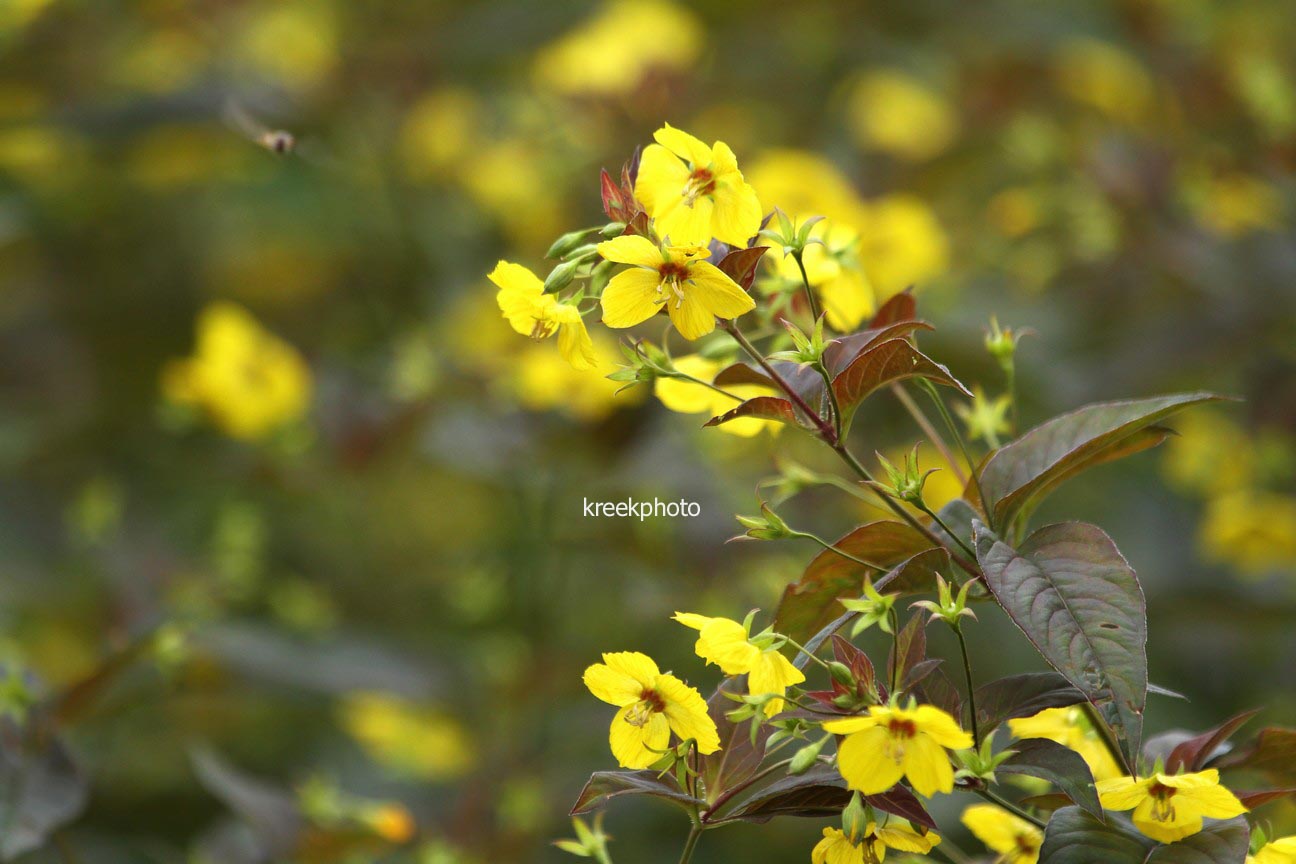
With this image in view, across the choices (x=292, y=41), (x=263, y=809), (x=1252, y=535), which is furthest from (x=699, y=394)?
(x=292, y=41)

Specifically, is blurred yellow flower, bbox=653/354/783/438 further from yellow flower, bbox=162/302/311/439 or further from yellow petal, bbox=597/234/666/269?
yellow flower, bbox=162/302/311/439

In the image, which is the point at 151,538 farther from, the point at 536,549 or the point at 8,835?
the point at 8,835

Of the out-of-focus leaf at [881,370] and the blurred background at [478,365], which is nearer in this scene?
the out-of-focus leaf at [881,370]

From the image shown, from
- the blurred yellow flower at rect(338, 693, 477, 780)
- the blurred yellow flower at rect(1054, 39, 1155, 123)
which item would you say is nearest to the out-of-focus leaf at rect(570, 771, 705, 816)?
the blurred yellow flower at rect(338, 693, 477, 780)

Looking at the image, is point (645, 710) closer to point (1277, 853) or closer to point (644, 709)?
point (644, 709)

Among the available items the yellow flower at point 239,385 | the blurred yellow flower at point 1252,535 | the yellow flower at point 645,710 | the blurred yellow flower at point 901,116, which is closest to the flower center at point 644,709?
the yellow flower at point 645,710

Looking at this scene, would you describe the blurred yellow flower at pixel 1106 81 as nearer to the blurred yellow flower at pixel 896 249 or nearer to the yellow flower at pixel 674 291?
the blurred yellow flower at pixel 896 249
